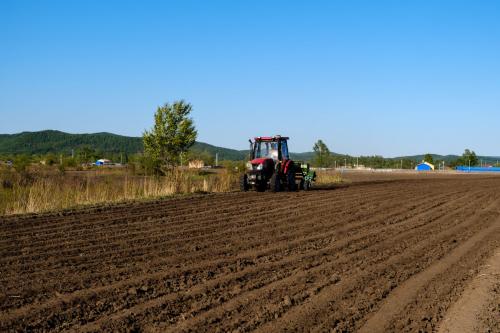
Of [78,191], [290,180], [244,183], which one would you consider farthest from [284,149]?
[78,191]

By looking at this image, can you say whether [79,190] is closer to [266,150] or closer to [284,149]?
[266,150]

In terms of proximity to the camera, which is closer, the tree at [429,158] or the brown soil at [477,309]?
the brown soil at [477,309]

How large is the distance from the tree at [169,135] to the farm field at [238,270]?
2470cm

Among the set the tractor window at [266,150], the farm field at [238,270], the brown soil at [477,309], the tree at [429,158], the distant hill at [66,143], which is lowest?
the brown soil at [477,309]

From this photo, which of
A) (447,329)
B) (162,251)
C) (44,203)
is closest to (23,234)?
(162,251)

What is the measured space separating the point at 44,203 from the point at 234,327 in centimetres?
1048

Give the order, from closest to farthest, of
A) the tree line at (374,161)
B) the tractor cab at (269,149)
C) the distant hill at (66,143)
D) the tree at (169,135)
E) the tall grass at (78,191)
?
the tall grass at (78,191) < the tractor cab at (269,149) < the tree at (169,135) < the tree line at (374,161) < the distant hill at (66,143)

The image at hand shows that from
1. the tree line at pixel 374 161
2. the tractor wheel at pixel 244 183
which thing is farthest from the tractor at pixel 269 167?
the tree line at pixel 374 161

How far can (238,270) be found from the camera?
7.30 meters

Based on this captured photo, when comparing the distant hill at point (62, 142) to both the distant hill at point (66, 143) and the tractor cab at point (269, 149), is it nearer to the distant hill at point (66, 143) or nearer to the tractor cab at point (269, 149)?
the distant hill at point (66, 143)

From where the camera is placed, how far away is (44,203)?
14.0m

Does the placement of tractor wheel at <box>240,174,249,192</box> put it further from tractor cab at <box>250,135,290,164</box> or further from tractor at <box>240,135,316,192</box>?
tractor cab at <box>250,135,290,164</box>

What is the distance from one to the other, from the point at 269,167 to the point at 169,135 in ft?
59.8

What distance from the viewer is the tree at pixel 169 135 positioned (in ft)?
125
